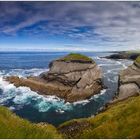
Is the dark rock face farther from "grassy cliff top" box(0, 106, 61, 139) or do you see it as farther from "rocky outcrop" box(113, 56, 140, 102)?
"grassy cliff top" box(0, 106, 61, 139)

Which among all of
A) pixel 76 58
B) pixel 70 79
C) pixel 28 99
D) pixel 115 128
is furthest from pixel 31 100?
pixel 115 128

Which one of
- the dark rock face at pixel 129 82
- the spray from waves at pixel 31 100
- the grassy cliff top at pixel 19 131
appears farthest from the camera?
the dark rock face at pixel 129 82

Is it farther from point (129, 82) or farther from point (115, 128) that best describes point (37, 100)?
point (115, 128)

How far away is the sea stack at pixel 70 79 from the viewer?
2244 inches

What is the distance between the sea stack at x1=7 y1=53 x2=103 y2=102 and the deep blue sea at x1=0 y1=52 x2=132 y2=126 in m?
1.43

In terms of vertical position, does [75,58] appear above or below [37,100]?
above

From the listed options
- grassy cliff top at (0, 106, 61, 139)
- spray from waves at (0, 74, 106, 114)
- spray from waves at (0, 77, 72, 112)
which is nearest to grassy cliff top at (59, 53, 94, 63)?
spray from waves at (0, 74, 106, 114)

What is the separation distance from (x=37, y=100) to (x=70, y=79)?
1325 centimetres

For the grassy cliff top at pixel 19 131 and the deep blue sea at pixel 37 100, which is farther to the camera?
the deep blue sea at pixel 37 100

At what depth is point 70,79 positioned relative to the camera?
203ft

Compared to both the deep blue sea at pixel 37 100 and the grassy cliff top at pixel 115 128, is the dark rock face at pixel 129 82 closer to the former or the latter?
the deep blue sea at pixel 37 100

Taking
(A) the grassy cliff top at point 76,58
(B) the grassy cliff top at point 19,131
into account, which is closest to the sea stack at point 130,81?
(A) the grassy cliff top at point 76,58

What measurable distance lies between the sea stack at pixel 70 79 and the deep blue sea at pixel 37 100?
1433 millimetres

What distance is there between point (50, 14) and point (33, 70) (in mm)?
36474
